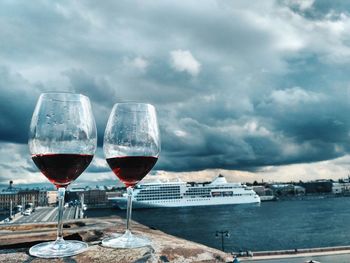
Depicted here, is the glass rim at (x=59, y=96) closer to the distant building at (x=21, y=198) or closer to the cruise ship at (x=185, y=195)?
the cruise ship at (x=185, y=195)

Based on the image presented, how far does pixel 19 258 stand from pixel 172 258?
350mm

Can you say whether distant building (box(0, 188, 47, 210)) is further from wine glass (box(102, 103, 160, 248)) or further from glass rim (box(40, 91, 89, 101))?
glass rim (box(40, 91, 89, 101))

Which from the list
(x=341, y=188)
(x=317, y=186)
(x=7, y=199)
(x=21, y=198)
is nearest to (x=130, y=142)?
(x=21, y=198)

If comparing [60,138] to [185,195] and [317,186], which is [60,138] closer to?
[185,195]

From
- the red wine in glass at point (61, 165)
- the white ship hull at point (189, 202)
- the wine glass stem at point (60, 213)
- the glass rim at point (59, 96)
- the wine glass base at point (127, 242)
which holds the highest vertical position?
the glass rim at point (59, 96)

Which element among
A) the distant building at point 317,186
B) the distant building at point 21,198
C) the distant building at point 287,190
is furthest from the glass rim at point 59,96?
the distant building at point 317,186

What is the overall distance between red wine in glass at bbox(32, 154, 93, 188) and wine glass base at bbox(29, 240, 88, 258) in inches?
7.0

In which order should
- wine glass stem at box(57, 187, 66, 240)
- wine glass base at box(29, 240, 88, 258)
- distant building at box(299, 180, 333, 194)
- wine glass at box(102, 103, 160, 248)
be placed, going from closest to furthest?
wine glass base at box(29, 240, 88, 258)
wine glass stem at box(57, 187, 66, 240)
wine glass at box(102, 103, 160, 248)
distant building at box(299, 180, 333, 194)

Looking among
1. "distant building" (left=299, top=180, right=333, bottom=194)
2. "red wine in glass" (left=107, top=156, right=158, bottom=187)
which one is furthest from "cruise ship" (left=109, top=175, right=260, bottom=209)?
"distant building" (left=299, top=180, right=333, bottom=194)

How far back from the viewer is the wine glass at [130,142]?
1.20 meters

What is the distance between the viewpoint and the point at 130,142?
3.92 ft

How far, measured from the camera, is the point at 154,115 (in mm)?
1263

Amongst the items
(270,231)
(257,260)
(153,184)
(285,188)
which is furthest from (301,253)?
(285,188)

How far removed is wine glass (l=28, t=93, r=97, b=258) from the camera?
40.3 inches
